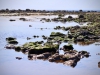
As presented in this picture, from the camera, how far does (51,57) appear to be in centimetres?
3472

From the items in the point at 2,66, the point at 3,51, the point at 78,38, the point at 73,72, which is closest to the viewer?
the point at 73,72

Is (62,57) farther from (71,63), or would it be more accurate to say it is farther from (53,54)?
(71,63)

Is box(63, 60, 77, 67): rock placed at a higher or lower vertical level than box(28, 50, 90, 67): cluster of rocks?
lower

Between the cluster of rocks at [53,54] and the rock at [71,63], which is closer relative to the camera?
the rock at [71,63]

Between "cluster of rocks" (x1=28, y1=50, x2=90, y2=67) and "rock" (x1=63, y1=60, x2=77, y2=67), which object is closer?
"rock" (x1=63, y1=60, x2=77, y2=67)

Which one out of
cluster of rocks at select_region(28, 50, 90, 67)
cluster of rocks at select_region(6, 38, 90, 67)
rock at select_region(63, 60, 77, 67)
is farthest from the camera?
cluster of rocks at select_region(6, 38, 90, 67)

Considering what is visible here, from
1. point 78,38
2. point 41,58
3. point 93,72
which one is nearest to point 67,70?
point 93,72

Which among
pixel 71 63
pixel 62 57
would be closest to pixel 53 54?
pixel 62 57

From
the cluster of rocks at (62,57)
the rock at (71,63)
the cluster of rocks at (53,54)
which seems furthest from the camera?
the cluster of rocks at (53,54)

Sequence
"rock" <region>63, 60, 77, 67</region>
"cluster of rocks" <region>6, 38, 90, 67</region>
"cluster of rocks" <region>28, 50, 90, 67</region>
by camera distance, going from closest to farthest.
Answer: "rock" <region>63, 60, 77, 67</region> → "cluster of rocks" <region>28, 50, 90, 67</region> → "cluster of rocks" <region>6, 38, 90, 67</region>

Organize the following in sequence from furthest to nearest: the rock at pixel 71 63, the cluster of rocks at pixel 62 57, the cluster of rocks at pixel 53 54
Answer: the cluster of rocks at pixel 53 54 → the cluster of rocks at pixel 62 57 → the rock at pixel 71 63

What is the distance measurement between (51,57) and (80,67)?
16.1 ft

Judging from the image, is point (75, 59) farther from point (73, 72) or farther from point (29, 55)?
point (29, 55)

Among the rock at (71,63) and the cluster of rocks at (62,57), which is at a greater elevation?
the cluster of rocks at (62,57)
